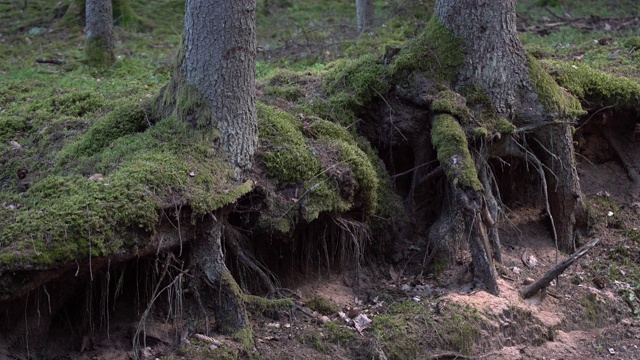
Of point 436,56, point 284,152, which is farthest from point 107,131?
point 436,56

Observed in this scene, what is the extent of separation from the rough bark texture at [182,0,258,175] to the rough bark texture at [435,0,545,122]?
2.74 m

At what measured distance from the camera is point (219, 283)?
257 inches

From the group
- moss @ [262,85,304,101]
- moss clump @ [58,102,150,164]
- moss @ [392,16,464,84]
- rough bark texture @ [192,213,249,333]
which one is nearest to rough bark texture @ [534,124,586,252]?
moss @ [392,16,464,84]

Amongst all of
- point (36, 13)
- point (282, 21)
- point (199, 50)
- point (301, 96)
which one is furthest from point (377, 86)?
point (36, 13)

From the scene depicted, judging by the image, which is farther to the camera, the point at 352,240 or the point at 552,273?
the point at 352,240

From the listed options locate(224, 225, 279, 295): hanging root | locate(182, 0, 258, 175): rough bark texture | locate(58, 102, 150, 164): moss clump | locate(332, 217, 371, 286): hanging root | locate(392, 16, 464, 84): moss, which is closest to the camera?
locate(182, 0, 258, 175): rough bark texture

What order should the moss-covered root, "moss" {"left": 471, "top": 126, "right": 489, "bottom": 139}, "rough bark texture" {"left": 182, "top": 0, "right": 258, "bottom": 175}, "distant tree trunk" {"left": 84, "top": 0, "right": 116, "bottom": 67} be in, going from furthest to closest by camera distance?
"distant tree trunk" {"left": 84, "top": 0, "right": 116, "bottom": 67} → "moss" {"left": 471, "top": 126, "right": 489, "bottom": 139} → the moss-covered root → "rough bark texture" {"left": 182, "top": 0, "right": 258, "bottom": 175}

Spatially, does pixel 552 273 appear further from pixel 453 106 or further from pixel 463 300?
pixel 453 106

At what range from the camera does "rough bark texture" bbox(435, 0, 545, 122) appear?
27.7ft

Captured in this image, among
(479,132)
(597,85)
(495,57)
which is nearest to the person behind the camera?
(479,132)

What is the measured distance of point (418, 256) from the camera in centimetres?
837

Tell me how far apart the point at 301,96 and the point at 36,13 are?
10.4 meters

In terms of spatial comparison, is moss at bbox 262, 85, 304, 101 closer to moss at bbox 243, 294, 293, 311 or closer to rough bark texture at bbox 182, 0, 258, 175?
rough bark texture at bbox 182, 0, 258, 175

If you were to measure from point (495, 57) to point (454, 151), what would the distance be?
4.58 feet
